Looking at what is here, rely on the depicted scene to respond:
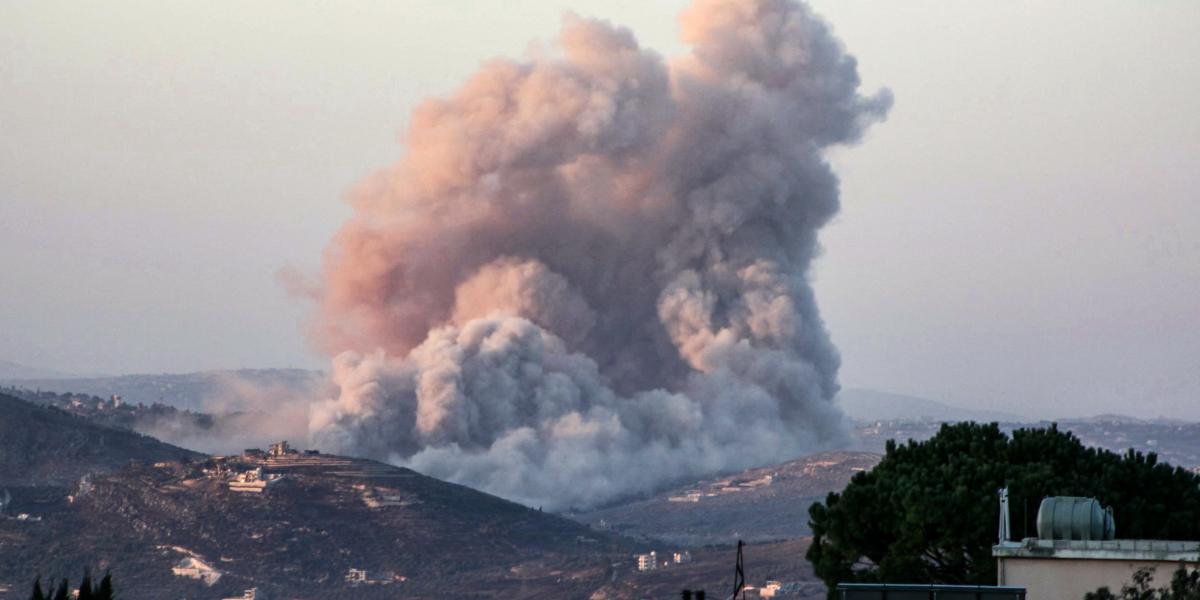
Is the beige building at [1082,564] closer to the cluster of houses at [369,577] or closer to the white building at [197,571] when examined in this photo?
the cluster of houses at [369,577]

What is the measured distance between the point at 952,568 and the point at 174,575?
259ft

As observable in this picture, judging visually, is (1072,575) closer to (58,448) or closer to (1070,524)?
(1070,524)

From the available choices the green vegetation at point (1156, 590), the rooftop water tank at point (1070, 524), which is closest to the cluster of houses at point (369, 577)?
the rooftop water tank at point (1070, 524)

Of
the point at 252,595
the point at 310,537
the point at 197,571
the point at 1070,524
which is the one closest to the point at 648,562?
the point at 310,537

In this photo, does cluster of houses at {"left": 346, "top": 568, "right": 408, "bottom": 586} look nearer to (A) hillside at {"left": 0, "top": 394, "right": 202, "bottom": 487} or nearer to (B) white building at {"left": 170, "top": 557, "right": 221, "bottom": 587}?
(B) white building at {"left": 170, "top": 557, "right": 221, "bottom": 587}

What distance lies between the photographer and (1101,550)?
131 feet

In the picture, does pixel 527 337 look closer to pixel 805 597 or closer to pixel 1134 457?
pixel 805 597

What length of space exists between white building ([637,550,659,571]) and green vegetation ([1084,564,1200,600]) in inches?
3367

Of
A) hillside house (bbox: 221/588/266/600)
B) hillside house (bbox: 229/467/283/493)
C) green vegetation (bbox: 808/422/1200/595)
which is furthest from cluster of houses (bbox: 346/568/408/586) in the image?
green vegetation (bbox: 808/422/1200/595)

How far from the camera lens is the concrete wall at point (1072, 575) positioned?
3950cm

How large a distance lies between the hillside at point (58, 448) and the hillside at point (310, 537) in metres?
6.97

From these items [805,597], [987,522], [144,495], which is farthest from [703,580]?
[987,522]

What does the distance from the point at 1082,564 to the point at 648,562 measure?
283 ft

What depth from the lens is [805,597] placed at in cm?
11038
